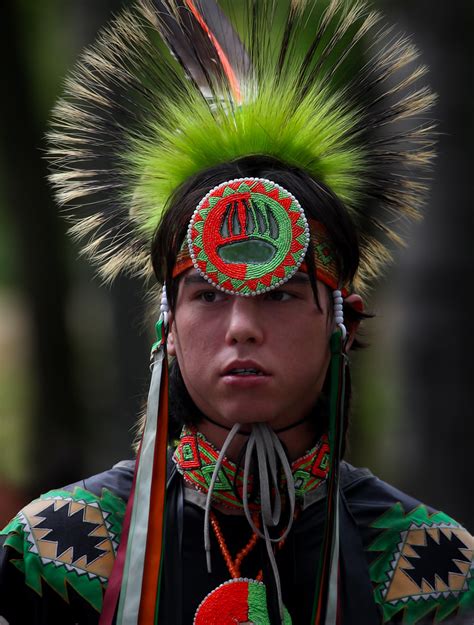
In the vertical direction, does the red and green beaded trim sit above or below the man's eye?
above

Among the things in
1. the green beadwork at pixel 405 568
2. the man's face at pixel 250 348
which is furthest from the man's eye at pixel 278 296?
the green beadwork at pixel 405 568

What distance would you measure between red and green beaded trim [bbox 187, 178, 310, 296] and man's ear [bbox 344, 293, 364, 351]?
34 centimetres

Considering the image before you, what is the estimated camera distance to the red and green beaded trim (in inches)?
100

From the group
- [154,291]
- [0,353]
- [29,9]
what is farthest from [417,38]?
[0,353]

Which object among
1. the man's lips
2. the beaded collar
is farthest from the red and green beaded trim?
the beaded collar

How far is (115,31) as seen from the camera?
2.96m

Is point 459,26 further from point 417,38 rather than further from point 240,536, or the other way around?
point 240,536

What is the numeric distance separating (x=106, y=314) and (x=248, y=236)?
3510 mm

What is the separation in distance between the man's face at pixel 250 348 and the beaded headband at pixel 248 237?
0.06m

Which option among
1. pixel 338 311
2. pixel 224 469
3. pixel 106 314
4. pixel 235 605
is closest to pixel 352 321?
pixel 338 311

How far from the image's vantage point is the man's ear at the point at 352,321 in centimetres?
287

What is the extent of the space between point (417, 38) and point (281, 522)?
3.36 meters

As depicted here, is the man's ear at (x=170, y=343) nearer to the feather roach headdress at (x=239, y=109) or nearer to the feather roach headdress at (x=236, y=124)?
the feather roach headdress at (x=236, y=124)

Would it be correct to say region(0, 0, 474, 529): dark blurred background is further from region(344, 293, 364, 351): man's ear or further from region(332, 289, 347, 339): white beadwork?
region(332, 289, 347, 339): white beadwork
